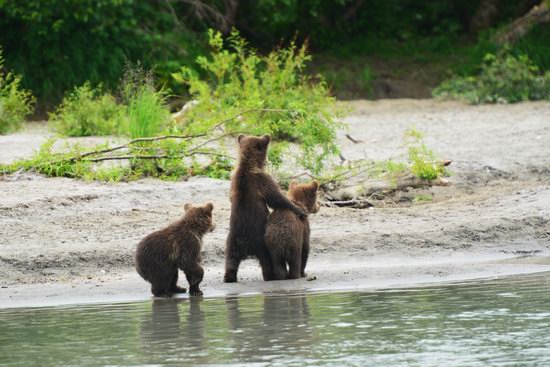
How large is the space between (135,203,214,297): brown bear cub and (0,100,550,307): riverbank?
1.22ft

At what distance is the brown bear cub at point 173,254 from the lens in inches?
383

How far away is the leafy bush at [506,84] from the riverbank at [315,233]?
5820mm

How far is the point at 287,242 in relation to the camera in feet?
33.2

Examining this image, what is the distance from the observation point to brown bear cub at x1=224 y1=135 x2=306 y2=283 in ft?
33.7

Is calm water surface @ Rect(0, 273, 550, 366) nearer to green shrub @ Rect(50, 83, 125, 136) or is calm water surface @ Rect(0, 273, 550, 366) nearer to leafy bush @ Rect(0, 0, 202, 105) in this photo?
green shrub @ Rect(50, 83, 125, 136)

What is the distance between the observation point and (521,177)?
16.0 metres

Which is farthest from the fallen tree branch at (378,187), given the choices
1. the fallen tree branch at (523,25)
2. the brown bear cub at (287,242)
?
the fallen tree branch at (523,25)

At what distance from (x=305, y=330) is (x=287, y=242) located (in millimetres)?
1732

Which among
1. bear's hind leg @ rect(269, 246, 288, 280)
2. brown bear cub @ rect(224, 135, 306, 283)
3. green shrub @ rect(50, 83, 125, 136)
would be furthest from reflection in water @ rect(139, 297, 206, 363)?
green shrub @ rect(50, 83, 125, 136)

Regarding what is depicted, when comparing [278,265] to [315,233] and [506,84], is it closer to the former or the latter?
[315,233]

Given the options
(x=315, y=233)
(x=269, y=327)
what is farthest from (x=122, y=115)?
(x=269, y=327)

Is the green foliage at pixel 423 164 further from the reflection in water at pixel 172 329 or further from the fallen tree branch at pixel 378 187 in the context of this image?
the reflection in water at pixel 172 329

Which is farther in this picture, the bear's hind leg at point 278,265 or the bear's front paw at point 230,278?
the bear's front paw at point 230,278

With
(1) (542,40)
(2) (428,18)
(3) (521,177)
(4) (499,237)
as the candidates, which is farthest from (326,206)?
(2) (428,18)
